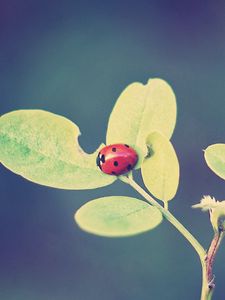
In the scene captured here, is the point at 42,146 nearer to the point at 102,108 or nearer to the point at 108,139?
the point at 108,139

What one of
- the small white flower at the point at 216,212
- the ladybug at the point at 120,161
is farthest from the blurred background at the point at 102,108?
the small white flower at the point at 216,212

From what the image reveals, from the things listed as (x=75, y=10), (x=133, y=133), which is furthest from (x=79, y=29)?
(x=133, y=133)

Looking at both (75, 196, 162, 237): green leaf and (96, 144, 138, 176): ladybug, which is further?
(96, 144, 138, 176): ladybug

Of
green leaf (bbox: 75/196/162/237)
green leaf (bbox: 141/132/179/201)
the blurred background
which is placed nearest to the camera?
green leaf (bbox: 75/196/162/237)

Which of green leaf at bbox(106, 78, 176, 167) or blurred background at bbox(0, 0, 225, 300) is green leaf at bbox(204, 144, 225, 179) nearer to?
green leaf at bbox(106, 78, 176, 167)

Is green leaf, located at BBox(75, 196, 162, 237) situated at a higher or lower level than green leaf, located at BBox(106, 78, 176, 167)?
lower

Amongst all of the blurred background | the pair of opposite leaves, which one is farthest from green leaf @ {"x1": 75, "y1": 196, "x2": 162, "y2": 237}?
the blurred background

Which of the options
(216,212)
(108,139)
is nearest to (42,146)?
(108,139)
